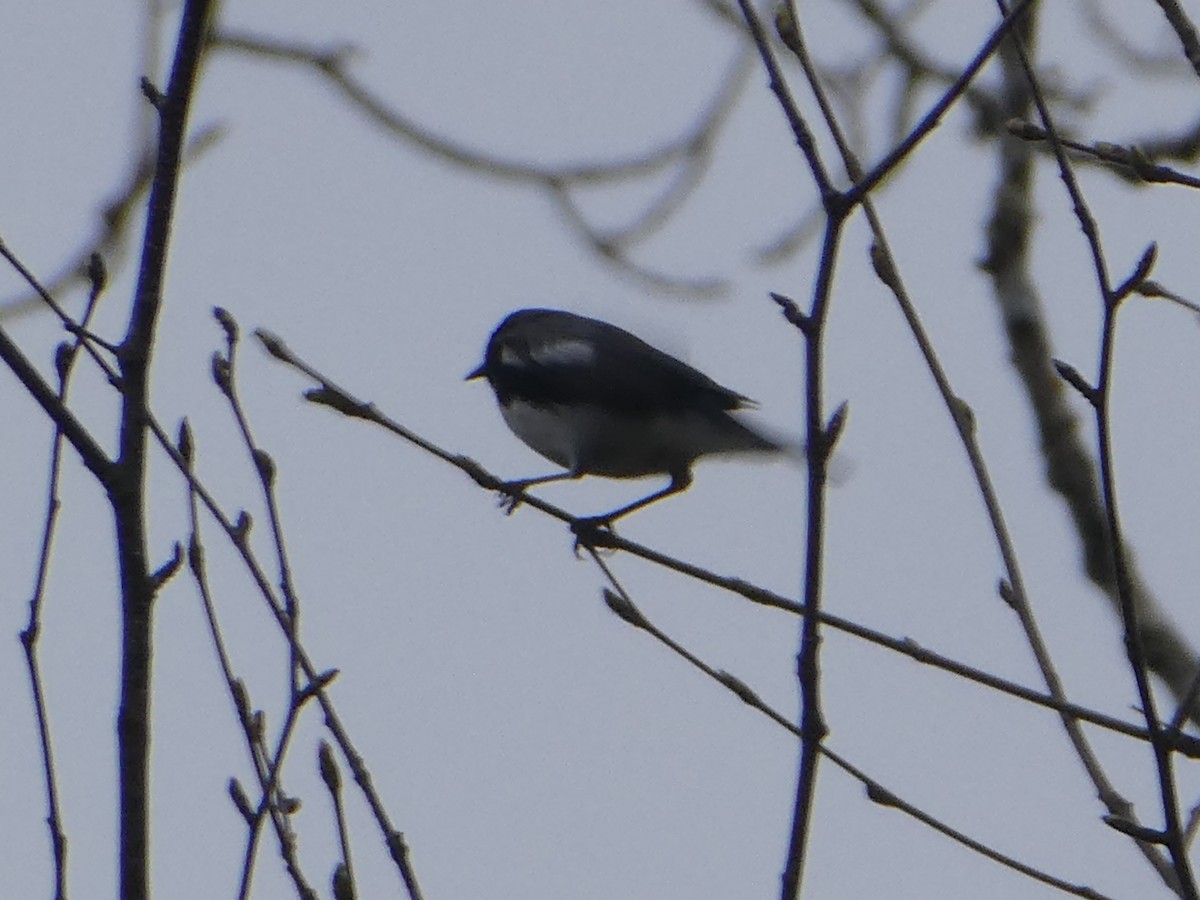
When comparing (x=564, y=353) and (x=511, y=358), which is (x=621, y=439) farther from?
(x=511, y=358)

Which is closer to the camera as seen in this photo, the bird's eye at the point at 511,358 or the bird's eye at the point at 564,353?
the bird's eye at the point at 564,353

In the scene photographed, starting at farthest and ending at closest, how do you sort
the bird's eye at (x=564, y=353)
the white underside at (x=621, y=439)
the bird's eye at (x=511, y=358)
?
the bird's eye at (x=511, y=358) < the bird's eye at (x=564, y=353) < the white underside at (x=621, y=439)

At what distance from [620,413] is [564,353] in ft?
1.09

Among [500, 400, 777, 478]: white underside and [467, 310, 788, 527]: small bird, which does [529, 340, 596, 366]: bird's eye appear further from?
[500, 400, 777, 478]: white underside

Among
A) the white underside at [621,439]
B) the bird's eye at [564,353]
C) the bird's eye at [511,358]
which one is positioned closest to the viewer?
the white underside at [621,439]

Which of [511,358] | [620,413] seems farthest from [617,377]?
[511,358]

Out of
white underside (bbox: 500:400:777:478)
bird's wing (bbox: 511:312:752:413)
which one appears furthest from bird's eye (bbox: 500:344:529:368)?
white underside (bbox: 500:400:777:478)

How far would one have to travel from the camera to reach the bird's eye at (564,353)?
209 inches

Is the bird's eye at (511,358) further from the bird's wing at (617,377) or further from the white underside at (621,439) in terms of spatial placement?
the white underside at (621,439)

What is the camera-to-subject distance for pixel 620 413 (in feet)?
16.9

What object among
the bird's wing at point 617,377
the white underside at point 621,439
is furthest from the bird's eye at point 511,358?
the white underside at point 621,439

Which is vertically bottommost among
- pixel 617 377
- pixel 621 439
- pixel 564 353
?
pixel 621 439

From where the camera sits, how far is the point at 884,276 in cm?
255

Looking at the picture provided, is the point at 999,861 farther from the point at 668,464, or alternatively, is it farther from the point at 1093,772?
the point at 668,464
